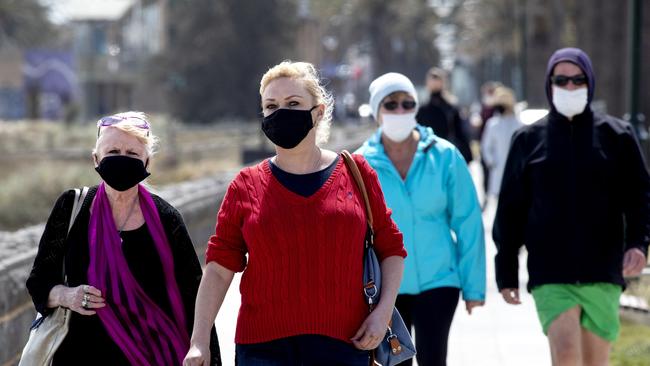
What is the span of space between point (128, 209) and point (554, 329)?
2070 mm

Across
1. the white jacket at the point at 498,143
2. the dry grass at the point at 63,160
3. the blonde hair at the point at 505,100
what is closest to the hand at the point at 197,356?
the blonde hair at the point at 505,100

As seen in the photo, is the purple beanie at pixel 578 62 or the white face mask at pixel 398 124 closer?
the purple beanie at pixel 578 62

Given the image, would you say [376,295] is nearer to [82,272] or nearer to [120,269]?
[120,269]

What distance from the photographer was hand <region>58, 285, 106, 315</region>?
5.03 meters

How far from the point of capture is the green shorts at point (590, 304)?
6.22 m

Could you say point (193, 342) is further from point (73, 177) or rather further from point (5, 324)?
point (73, 177)

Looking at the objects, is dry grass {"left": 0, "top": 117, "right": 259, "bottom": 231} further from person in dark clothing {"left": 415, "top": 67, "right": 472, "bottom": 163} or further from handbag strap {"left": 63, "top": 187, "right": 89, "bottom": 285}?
handbag strap {"left": 63, "top": 187, "right": 89, "bottom": 285}

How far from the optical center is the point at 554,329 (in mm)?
6254

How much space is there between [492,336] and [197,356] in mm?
5805

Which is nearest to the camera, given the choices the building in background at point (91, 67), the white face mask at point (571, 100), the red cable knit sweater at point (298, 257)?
the red cable knit sweater at point (298, 257)

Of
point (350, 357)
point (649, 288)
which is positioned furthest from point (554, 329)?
point (649, 288)

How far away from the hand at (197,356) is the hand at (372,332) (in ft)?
1.58

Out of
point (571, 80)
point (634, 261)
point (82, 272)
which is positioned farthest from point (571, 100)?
point (82, 272)

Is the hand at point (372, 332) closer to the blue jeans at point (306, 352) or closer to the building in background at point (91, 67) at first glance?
the blue jeans at point (306, 352)
